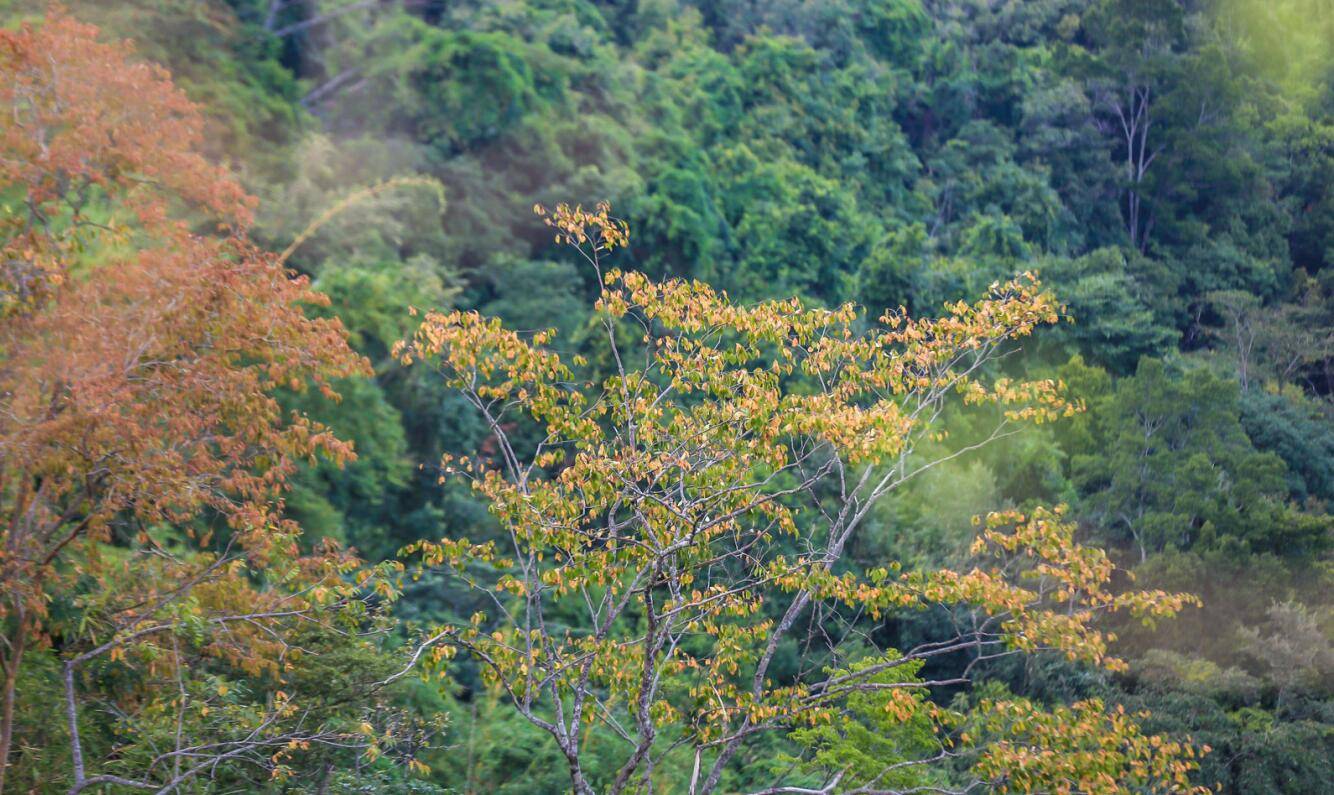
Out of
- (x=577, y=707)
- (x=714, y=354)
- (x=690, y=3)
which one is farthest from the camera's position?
(x=690, y=3)

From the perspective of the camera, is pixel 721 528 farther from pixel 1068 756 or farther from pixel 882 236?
pixel 882 236

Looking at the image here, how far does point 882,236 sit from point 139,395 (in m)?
21.6

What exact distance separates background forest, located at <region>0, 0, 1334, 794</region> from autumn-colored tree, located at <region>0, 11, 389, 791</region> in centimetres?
55

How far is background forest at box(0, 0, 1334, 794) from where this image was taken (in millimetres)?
14273

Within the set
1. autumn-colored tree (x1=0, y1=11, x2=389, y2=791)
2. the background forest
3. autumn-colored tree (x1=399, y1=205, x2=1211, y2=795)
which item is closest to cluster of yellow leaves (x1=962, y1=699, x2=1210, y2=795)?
autumn-colored tree (x1=399, y1=205, x2=1211, y2=795)

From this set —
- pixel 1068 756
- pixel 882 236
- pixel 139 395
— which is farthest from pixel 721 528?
pixel 882 236

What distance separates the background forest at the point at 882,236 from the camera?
14273 millimetres

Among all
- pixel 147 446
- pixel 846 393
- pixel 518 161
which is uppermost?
pixel 846 393

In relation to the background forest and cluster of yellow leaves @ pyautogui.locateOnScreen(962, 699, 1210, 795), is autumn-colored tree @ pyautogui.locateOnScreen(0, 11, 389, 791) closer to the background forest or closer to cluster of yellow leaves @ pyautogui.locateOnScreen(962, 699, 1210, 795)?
the background forest

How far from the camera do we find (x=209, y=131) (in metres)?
17.8

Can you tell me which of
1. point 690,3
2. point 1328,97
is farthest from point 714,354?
point 1328,97

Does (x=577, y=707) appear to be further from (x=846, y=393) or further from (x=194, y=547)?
(x=194, y=547)

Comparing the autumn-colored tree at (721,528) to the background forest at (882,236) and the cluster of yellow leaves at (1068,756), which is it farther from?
the background forest at (882,236)

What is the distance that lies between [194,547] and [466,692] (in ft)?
12.2
